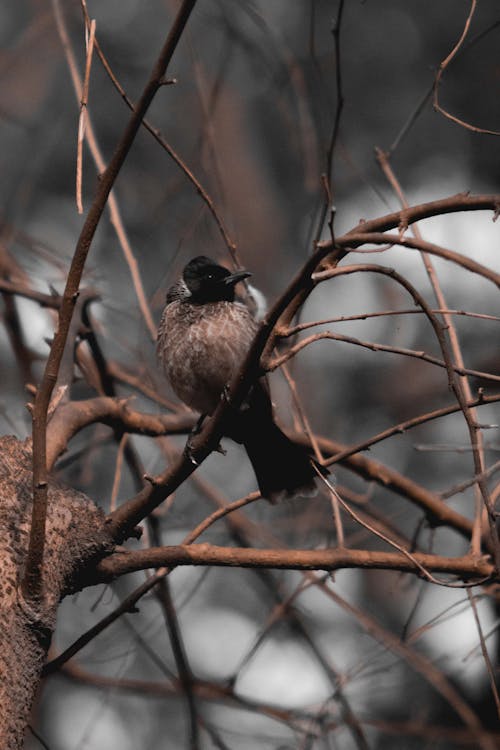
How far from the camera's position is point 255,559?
2768 millimetres

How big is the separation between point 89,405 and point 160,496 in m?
0.93

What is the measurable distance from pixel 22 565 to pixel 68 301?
0.74 metres

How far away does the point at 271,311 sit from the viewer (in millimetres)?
2295

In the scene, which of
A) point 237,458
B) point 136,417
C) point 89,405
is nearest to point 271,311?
point 89,405

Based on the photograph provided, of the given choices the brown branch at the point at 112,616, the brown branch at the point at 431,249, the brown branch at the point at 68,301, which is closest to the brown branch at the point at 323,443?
the brown branch at the point at 112,616

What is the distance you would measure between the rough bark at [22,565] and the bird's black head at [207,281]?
1792 millimetres

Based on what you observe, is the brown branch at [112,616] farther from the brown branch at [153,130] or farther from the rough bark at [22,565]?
the brown branch at [153,130]

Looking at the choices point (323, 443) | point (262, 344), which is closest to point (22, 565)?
point (262, 344)

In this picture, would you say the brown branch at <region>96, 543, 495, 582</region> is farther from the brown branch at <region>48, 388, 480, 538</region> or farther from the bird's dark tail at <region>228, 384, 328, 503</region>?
the bird's dark tail at <region>228, 384, 328, 503</region>

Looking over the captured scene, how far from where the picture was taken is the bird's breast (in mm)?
4188

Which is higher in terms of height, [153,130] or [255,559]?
[153,130]

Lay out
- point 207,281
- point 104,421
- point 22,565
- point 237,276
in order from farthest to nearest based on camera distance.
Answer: point 207,281 → point 237,276 → point 104,421 → point 22,565

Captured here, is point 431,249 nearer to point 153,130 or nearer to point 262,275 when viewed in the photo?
point 153,130

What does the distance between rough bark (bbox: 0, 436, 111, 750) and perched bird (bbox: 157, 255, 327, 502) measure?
4.30ft
